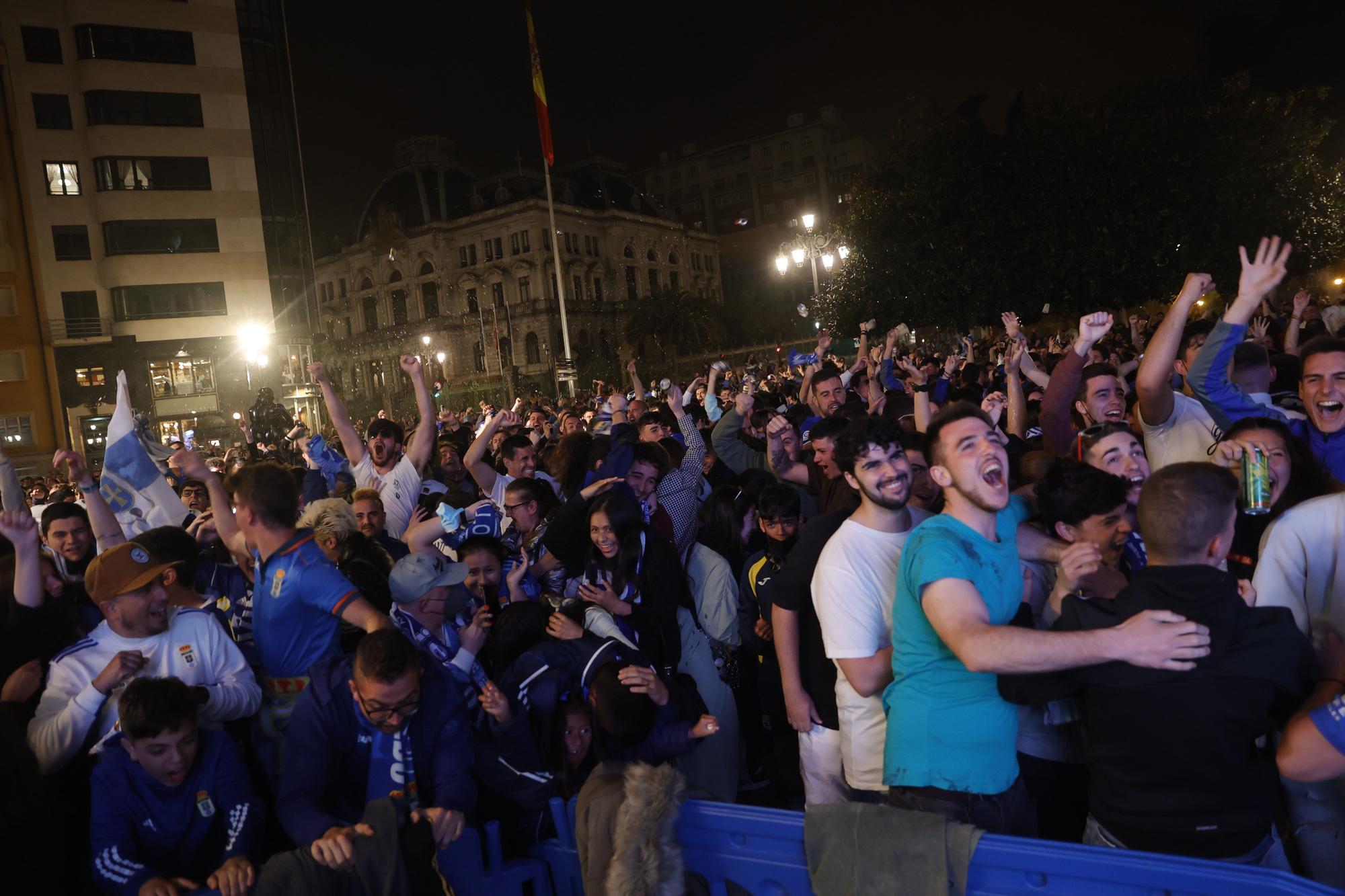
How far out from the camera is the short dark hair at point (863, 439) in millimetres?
3102

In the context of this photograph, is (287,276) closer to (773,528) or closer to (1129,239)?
(1129,239)

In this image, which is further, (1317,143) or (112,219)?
(112,219)

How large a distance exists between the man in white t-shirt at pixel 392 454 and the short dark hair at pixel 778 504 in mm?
2890

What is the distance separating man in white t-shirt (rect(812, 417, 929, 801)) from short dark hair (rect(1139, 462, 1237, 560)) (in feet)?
2.54

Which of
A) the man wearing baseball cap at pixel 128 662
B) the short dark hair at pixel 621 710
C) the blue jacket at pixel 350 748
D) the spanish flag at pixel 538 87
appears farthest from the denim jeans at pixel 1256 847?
the spanish flag at pixel 538 87

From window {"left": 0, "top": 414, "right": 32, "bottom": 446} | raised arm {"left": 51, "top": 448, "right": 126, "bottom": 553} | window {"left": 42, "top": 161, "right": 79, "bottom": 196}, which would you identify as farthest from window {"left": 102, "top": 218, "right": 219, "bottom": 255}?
raised arm {"left": 51, "top": 448, "right": 126, "bottom": 553}

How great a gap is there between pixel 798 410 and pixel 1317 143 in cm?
2027

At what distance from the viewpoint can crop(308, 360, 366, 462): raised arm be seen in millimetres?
6062

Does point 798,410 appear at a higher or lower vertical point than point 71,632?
higher

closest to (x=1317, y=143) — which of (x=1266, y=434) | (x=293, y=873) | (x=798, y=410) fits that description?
(x=798, y=410)

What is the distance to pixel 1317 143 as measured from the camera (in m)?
20.5

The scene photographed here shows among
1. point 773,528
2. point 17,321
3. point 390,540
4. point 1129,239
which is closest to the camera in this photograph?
point 773,528

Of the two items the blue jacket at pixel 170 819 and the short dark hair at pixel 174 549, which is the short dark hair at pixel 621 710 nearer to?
the blue jacket at pixel 170 819

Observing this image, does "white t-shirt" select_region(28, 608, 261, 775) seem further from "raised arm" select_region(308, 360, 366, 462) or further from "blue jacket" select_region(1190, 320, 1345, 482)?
"blue jacket" select_region(1190, 320, 1345, 482)
